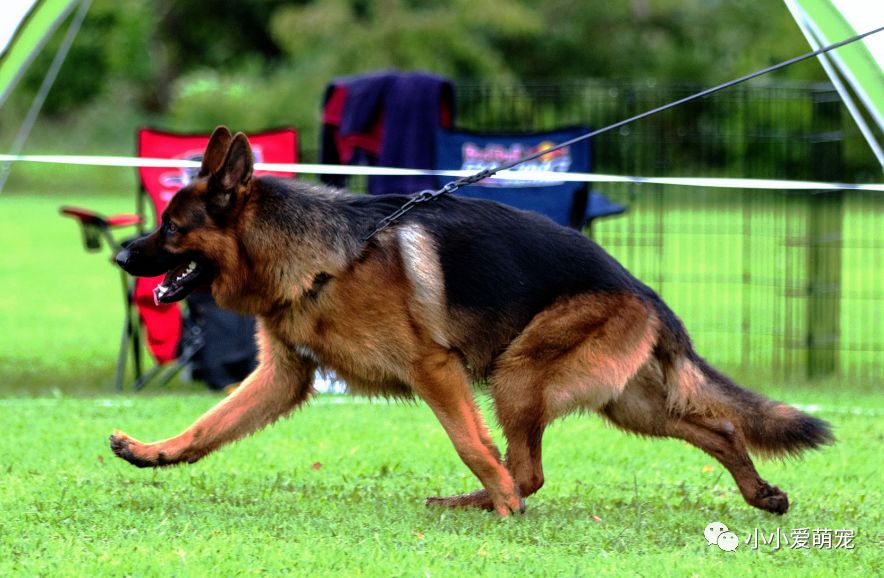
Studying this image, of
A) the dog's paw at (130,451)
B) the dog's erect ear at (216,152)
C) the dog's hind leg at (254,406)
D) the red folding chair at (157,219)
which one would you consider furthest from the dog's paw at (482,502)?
the red folding chair at (157,219)

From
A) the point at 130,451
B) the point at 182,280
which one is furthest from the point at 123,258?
the point at 130,451

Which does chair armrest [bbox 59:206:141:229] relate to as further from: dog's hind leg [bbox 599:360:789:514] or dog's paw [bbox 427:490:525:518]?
dog's hind leg [bbox 599:360:789:514]

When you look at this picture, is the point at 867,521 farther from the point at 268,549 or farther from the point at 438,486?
the point at 268,549

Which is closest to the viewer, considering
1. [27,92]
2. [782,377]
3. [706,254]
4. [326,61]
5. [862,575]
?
[862,575]

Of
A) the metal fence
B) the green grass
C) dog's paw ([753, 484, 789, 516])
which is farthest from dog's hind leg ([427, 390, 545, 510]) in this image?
the metal fence

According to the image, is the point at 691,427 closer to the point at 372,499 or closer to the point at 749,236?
the point at 372,499

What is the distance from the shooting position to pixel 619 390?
5.30 m

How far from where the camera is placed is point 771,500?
5.43 metres

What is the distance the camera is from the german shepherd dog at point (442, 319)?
5.16 metres

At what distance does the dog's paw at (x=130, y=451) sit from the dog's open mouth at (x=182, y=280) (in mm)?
586

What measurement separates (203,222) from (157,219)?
4070 mm

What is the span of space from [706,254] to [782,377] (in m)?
9.15

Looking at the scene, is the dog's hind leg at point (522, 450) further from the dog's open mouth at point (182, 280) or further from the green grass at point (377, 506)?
the dog's open mouth at point (182, 280)

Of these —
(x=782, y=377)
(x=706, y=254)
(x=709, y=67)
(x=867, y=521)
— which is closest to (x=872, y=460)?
(x=867, y=521)
